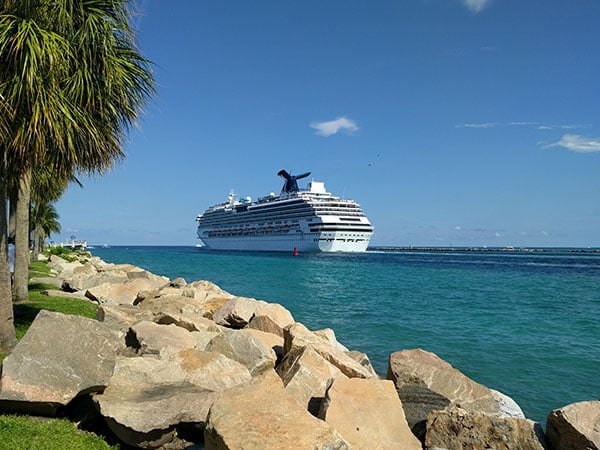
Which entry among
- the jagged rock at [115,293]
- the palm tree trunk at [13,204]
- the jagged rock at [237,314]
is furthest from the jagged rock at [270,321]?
the palm tree trunk at [13,204]

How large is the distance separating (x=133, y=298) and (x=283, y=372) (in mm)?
9083

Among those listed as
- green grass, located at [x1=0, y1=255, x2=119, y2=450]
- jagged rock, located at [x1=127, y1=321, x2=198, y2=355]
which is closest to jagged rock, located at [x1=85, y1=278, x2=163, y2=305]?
jagged rock, located at [x1=127, y1=321, x2=198, y2=355]

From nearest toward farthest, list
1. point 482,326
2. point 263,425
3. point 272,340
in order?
point 263,425 < point 272,340 < point 482,326

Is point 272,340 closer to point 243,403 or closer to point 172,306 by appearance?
point 172,306

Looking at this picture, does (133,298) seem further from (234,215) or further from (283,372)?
(234,215)

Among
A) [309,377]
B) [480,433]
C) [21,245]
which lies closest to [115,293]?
[21,245]

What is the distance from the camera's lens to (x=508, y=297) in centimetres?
2641

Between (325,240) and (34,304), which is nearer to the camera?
(34,304)

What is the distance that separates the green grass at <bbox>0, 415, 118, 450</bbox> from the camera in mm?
4215

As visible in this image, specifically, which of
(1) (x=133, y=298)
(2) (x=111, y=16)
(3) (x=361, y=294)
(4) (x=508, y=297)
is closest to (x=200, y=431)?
(2) (x=111, y=16)

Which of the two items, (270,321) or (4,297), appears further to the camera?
(270,321)

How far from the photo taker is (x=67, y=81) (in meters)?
7.02

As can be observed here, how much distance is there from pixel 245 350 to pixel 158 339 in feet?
4.32

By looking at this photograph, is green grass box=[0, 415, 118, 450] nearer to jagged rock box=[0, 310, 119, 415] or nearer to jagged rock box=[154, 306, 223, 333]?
jagged rock box=[0, 310, 119, 415]
